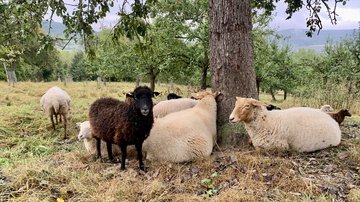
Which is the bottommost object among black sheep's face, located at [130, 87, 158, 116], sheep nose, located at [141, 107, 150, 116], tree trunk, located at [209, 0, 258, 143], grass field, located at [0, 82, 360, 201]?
Answer: grass field, located at [0, 82, 360, 201]

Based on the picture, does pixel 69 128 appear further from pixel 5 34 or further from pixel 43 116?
pixel 5 34

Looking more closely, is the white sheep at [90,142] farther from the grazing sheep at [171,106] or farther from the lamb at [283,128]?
the lamb at [283,128]

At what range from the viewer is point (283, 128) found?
6094mm

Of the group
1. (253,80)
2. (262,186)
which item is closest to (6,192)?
→ (262,186)

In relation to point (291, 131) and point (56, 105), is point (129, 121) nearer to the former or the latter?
point (291, 131)

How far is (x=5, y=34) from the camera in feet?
23.2

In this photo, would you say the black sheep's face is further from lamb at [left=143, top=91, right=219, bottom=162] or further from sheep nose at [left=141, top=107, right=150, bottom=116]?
lamb at [left=143, top=91, right=219, bottom=162]

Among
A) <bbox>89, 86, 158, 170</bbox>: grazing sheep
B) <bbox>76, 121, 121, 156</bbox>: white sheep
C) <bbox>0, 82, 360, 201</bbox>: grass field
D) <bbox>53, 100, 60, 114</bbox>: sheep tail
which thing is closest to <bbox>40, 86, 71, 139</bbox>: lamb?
<bbox>53, 100, 60, 114</bbox>: sheep tail

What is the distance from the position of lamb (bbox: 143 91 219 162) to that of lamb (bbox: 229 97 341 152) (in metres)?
0.63

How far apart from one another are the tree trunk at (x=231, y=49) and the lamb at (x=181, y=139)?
391 millimetres

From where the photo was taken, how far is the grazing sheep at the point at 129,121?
5.20 m

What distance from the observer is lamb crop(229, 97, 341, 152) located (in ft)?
19.5

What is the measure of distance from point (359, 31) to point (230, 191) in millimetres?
23803

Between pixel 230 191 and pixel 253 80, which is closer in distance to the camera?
pixel 230 191
